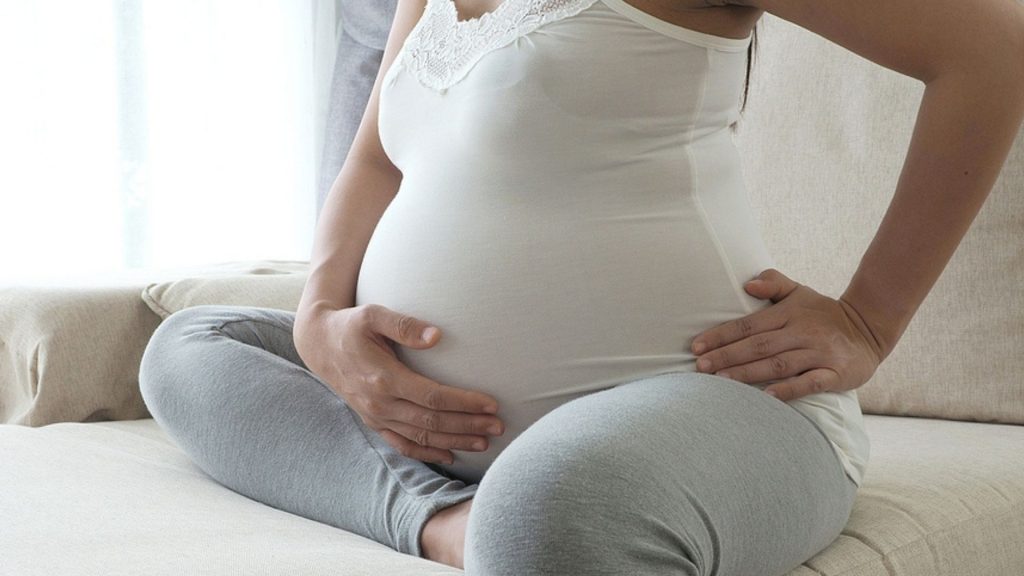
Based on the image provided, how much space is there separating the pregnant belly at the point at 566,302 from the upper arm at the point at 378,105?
34 centimetres

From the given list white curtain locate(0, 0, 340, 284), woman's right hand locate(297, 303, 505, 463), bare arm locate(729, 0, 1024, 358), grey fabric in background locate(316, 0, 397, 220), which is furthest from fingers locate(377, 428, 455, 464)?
grey fabric in background locate(316, 0, 397, 220)

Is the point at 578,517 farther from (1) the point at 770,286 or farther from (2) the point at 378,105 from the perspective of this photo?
(2) the point at 378,105

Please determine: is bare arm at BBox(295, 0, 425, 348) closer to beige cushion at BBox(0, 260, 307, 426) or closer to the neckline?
the neckline

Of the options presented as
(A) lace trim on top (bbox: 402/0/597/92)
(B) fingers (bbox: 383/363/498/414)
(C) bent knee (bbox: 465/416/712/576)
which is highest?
(A) lace trim on top (bbox: 402/0/597/92)

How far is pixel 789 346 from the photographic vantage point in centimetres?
86

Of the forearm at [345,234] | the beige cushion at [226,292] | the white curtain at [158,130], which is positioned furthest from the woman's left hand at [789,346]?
the white curtain at [158,130]

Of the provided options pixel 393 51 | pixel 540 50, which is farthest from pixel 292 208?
pixel 540 50

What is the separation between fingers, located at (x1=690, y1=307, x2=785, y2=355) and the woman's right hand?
17 centimetres

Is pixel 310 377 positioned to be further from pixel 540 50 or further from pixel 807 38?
pixel 807 38

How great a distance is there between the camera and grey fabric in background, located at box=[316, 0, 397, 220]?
8.93 feet

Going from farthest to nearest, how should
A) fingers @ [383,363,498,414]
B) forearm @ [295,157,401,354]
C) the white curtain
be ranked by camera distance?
the white curtain → forearm @ [295,157,401,354] → fingers @ [383,363,498,414]

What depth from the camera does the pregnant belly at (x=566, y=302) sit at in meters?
0.85

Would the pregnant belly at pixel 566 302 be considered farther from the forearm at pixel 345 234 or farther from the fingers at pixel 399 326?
the forearm at pixel 345 234

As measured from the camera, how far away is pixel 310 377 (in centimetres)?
107
